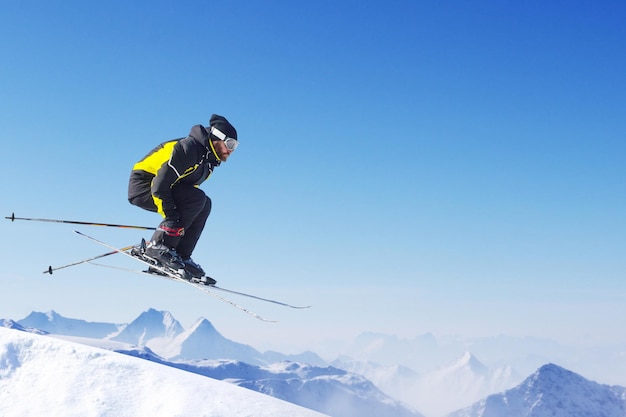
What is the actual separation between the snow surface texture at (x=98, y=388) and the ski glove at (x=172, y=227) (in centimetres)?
847

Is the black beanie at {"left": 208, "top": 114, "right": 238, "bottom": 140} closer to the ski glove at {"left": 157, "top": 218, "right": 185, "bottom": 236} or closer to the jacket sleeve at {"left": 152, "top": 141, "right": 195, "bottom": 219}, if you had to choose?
the jacket sleeve at {"left": 152, "top": 141, "right": 195, "bottom": 219}

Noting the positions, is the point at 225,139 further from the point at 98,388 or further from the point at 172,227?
the point at 98,388

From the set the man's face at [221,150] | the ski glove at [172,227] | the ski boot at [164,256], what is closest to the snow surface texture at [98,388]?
the ski boot at [164,256]

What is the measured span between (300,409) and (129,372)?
5.71 m

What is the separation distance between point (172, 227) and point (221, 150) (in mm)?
1889

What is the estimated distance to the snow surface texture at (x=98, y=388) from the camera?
16344mm

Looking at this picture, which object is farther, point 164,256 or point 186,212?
point 164,256

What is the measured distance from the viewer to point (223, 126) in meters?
9.75

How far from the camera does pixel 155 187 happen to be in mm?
9992

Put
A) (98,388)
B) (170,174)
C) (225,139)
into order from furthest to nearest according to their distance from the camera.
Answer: (98,388)
(170,174)
(225,139)

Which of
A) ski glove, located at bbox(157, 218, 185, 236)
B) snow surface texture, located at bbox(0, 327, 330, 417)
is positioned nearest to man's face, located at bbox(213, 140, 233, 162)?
ski glove, located at bbox(157, 218, 185, 236)

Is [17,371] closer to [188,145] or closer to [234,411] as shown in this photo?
[234,411]

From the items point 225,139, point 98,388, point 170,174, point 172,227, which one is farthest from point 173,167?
point 98,388

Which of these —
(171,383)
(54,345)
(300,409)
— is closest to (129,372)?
(171,383)
